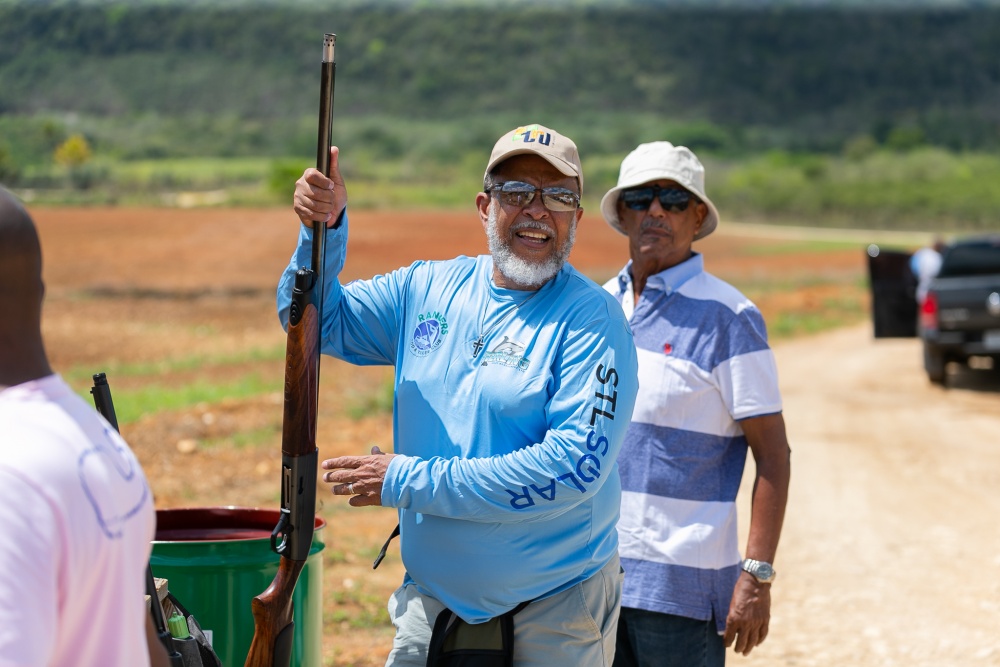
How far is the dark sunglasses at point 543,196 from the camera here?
10.0 feet

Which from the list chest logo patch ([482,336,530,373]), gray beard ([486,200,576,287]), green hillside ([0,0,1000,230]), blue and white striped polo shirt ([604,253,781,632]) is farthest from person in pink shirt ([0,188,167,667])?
green hillside ([0,0,1000,230])

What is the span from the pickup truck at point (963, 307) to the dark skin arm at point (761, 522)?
11677 millimetres

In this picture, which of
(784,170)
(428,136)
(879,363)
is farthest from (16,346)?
(428,136)

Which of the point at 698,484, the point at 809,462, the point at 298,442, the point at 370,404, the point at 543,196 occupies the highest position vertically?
the point at 543,196

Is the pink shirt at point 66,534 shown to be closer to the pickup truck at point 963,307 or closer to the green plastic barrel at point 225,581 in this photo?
the green plastic barrel at point 225,581

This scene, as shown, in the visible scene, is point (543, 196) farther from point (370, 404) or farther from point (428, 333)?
point (370, 404)

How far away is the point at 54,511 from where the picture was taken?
149 cm

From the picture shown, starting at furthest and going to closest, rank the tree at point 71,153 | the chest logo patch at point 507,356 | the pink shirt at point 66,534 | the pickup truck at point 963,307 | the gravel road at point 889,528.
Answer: the tree at point 71,153 → the pickup truck at point 963,307 → the gravel road at point 889,528 → the chest logo patch at point 507,356 → the pink shirt at point 66,534

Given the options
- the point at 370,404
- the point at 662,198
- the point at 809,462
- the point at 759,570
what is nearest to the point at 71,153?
the point at 370,404

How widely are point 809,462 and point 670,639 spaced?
25.6 feet

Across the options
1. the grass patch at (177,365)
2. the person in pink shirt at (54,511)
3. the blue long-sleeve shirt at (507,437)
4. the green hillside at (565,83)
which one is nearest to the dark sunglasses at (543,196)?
the blue long-sleeve shirt at (507,437)

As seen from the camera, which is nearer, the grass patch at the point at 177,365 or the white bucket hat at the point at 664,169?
the white bucket hat at the point at 664,169

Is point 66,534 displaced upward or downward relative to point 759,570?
upward

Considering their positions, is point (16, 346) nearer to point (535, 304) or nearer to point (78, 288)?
point (535, 304)
